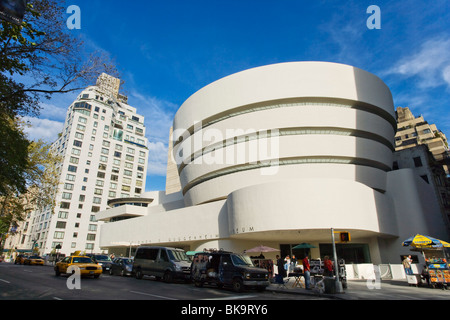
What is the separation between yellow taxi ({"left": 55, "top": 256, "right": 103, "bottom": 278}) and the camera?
16.3 metres

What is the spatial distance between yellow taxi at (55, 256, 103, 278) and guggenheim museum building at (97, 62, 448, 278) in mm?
13730

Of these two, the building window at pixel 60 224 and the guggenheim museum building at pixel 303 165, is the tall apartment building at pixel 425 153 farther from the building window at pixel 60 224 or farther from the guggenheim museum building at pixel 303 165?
the building window at pixel 60 224

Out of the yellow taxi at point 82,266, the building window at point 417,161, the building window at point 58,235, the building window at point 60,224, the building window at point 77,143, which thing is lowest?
the yellow taxi at point 82,266

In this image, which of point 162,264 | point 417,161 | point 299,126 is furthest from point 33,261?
point 417,161

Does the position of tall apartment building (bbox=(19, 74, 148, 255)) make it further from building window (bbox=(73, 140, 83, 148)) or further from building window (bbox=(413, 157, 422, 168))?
building window (bbox=(413, 157, 422, 168))

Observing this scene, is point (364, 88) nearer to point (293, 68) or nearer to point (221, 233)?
point (293, 68)

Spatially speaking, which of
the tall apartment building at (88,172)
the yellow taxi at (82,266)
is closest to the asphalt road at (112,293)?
the yellow taxi at (82,266)

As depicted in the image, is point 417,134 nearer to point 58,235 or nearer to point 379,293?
point 379,293

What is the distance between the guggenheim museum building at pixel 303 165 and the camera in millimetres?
25375

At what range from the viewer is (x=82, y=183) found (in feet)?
227

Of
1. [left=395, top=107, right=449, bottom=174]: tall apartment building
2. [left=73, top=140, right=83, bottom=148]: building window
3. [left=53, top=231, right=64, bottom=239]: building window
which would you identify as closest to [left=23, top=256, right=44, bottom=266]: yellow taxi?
[left=53, top=231, right=64, bottom=239]: building window

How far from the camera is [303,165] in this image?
2841 cm

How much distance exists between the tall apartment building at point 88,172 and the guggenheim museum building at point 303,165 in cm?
4497
